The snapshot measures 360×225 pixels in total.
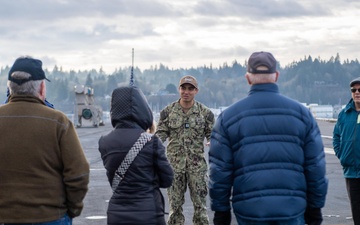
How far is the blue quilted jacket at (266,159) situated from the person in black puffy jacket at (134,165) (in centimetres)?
52

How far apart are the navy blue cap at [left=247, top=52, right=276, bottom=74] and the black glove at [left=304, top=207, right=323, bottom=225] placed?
1.03 meters

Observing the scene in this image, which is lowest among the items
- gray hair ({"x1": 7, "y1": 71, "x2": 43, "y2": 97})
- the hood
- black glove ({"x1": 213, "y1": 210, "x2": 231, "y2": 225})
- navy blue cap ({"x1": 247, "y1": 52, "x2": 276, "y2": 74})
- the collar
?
black glove ({"x1": 213, "y1": 210, "x2": 231, "y2": 225})

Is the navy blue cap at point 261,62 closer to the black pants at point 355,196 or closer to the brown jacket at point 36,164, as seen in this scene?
the brown jacket at point 36,164

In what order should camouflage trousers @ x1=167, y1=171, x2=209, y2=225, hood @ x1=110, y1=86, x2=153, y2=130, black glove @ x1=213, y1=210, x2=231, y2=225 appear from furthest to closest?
camouflage trousers @ x1=167, y1=171, x2=209, y2=225
hood @ x1=110, y1=86, x2=153, y2=130
black glove @ x1=213, y1=210, x2=231, y2=225

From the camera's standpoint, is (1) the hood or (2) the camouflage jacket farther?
(2) the camouflage jacket

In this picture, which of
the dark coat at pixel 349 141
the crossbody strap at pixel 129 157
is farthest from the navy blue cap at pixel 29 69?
the dark coat at pixel 349 141

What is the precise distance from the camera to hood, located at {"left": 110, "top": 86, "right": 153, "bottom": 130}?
579 cm

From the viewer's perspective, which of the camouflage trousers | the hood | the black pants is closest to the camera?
the hood

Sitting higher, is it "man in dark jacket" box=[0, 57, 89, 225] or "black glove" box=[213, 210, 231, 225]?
"man in dark jacket" box=[0, 57, 89, 225]

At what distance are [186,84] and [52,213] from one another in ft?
13.1

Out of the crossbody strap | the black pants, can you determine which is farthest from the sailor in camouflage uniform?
the crossbody strap

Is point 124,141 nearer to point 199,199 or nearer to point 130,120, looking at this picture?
point 130,120

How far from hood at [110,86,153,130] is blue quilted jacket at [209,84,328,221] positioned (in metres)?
0.69

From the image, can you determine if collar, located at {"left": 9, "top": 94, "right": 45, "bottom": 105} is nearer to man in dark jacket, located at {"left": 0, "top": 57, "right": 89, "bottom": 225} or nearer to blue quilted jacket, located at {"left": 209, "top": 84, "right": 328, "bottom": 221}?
man in dark jacket, located at {"left": 0, "top": 57, "right": 89, "bottom": 225}
